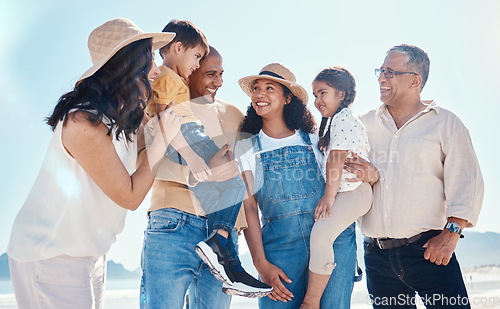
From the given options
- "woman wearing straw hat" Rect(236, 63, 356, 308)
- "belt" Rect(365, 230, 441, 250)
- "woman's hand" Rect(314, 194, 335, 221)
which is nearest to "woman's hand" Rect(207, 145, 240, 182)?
"woman wearing straw hat" Rect(236, 63, 356, 308)

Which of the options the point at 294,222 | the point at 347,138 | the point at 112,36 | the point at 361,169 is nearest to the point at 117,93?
the point at 112,36

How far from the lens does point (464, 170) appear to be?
11.0 feet

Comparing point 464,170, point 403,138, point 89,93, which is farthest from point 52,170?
Answer: point 464,170

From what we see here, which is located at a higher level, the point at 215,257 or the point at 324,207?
the point at 324,207

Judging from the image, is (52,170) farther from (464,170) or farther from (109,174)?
(464,170)

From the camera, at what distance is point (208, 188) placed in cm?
296

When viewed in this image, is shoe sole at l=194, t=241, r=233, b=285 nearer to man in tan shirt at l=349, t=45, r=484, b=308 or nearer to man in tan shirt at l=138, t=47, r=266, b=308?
man in tan shirt at l=138, t=47, r=266, b=308

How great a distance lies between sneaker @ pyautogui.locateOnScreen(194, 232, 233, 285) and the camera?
2676 mm

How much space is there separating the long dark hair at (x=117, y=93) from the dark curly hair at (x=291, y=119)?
1.35 meters

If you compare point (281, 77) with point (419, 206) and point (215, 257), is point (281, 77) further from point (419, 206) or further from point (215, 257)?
point (215, 257)

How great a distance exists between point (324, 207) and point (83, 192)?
176 centimetres

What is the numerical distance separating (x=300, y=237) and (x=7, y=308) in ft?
43.1

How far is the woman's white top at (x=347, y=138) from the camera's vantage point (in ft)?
10.9

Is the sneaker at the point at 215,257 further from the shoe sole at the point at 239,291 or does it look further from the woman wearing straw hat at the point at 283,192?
the woman wearing straw hat at the point at 283,192
